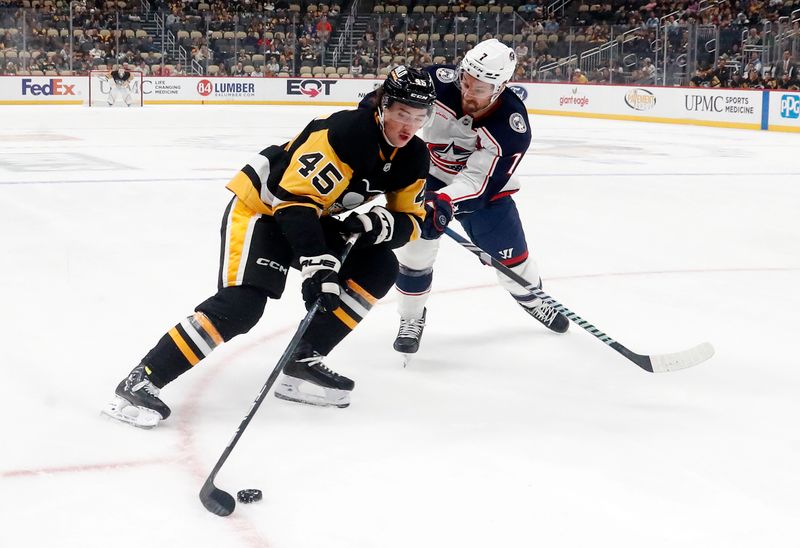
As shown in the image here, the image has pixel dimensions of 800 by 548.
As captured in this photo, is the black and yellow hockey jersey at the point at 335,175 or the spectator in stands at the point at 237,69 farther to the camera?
the spectator in stands at the point at 237,69

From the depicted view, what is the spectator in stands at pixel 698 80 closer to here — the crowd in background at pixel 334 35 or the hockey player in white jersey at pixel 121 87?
the crowd in background at pixel 334 35

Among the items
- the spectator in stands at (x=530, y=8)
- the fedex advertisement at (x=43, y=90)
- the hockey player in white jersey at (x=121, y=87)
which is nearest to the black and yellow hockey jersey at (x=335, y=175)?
the hockey player in white jersey at (x=121, y=87)

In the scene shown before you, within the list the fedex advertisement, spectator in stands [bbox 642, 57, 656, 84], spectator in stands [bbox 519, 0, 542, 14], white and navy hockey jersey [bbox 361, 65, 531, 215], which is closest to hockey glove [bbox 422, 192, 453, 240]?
white and navy hockey jersey [bbox 361, 65, 531, 215]

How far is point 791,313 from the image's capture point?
3818 millimetres

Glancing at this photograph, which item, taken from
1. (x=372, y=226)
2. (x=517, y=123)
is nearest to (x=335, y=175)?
(x=372, y=226)

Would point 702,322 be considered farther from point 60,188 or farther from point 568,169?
point 568,169

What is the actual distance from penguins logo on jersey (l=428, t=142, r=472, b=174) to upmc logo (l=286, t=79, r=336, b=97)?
54.7 ft

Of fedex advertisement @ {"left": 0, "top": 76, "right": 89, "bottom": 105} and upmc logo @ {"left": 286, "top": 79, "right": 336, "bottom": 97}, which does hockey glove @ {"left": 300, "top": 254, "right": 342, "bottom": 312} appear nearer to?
fedex advertisement @ {"left": 0, "top": 76, "right": 89, "bottom": 105}

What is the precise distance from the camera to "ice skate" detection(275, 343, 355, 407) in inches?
105

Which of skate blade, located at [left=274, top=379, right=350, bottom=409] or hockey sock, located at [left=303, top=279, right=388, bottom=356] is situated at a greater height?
hockey sock, located at [left=303, top=279, right=388, bottom=356]

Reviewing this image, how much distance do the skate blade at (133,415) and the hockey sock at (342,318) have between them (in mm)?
504

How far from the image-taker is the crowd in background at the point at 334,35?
1722cm

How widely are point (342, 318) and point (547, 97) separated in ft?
52.4

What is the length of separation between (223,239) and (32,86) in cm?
1627
